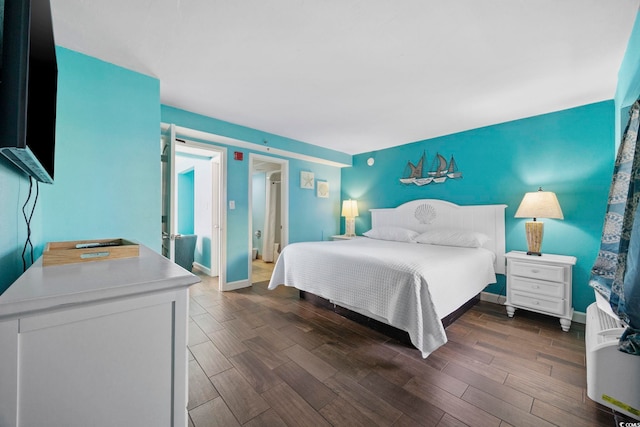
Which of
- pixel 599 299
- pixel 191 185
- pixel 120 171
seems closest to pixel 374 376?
pixel 599 299

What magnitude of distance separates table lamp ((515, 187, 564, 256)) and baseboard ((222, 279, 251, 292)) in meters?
3.59

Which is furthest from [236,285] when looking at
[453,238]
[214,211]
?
[453,238]

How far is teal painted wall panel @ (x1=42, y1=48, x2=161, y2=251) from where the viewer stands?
1.82m

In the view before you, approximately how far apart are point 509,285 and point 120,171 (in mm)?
3961

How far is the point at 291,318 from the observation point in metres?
2.64

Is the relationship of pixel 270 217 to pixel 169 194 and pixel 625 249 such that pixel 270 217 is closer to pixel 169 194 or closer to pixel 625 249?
pixel 169 194

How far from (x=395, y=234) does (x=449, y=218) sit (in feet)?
2.62

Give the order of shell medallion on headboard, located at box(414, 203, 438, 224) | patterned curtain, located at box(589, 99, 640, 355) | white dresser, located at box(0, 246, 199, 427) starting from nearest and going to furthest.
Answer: white dresser, located at box(0, 246, 199, 427) → patterned curtain, located at box(589, 99, 640, 355) → shell medallion on headboard, located at box(414, 203, 438, 224)

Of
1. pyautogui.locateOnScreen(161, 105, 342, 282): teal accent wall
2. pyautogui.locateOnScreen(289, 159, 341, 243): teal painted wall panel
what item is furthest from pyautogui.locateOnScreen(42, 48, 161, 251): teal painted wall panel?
pyautogui.locateOnScreen(289, 159, 341, 243): teal painted wall panel

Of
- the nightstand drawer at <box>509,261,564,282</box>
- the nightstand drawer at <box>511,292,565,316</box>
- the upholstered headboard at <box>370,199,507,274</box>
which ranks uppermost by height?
the upholstered headboard at <box>370,199,507,274</box>

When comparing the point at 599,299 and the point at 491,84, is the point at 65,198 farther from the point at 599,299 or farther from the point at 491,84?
the point at 599,299

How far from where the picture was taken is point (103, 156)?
6.45ft

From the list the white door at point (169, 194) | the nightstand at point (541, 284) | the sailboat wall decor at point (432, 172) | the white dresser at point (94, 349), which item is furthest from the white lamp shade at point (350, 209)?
the white dresser at point (94, 349)

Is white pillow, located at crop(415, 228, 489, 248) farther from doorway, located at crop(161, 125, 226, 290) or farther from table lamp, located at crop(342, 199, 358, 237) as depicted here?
doorway, located at crop(161, 125, 226, 290)
